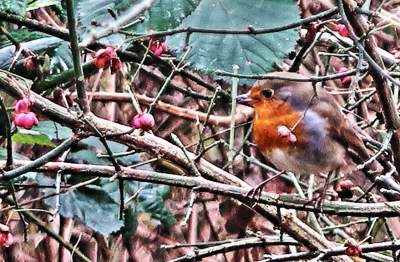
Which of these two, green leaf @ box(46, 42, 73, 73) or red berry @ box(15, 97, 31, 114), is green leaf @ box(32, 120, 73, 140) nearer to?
green leaf @ box(46, 42, 73, 73)

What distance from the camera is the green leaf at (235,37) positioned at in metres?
1.03

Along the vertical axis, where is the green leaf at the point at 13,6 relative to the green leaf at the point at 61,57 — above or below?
below

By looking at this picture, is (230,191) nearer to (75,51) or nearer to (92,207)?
(75,51)

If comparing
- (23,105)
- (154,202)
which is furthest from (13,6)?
(154,202)

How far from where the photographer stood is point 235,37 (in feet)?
3.55

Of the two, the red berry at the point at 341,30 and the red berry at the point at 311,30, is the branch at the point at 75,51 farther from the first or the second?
the red berry at the point at 341,30

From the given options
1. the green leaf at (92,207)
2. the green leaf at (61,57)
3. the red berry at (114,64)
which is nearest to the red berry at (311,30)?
the red berry at (114,64)

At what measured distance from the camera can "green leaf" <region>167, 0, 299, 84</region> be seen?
1.03 metres

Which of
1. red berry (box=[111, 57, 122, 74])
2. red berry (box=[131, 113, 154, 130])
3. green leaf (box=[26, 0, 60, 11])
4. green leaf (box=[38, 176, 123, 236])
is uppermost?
green leaf (box=[26, 0, 60, 11])

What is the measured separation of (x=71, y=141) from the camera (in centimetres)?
107

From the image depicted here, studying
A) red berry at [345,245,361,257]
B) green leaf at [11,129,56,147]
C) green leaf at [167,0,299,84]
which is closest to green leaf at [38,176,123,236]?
green leaf at [11,129,56,147]

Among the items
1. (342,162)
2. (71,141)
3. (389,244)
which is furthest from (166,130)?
(71,141)

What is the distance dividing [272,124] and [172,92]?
1.01 metres

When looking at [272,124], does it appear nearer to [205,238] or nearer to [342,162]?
[342,162]
